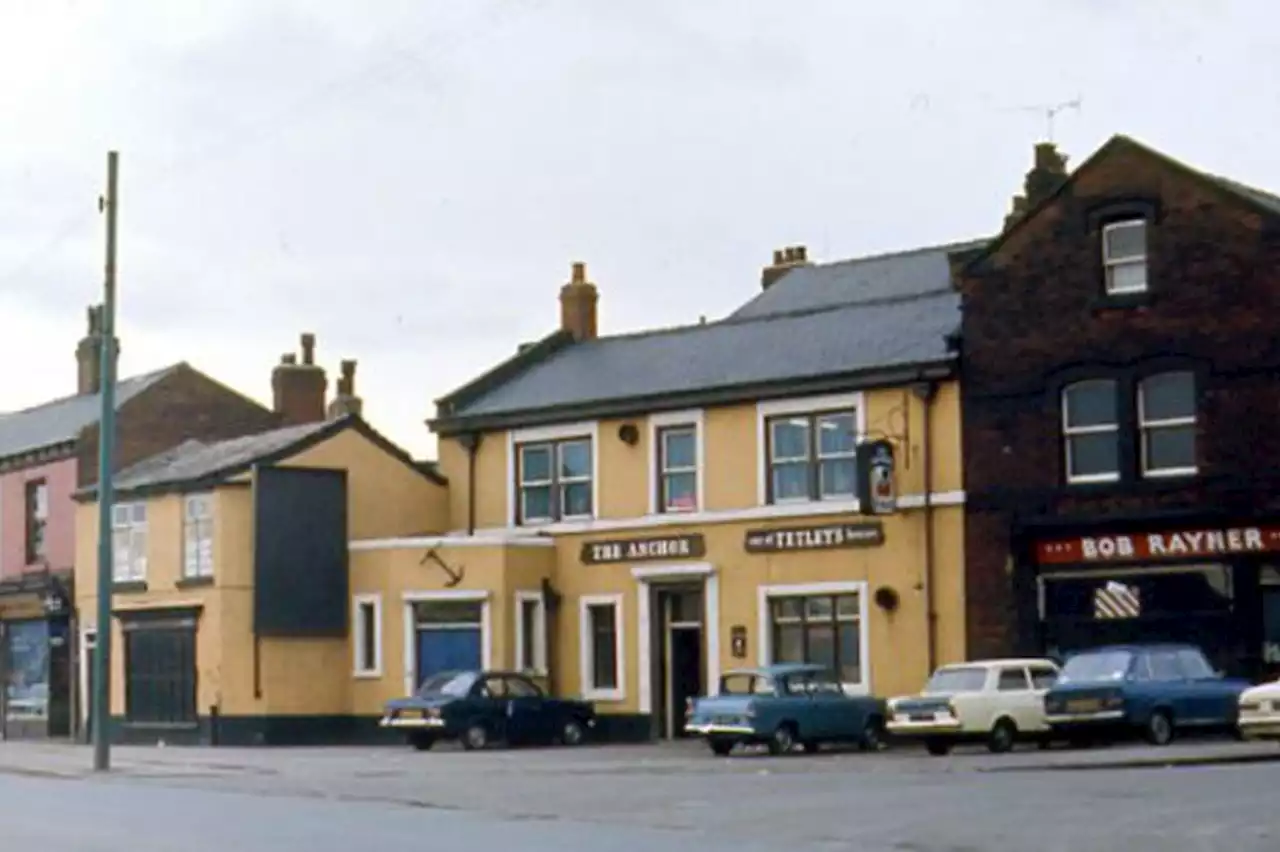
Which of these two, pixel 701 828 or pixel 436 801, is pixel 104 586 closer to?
pixel 436 801

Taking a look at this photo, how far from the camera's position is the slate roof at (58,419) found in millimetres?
60906

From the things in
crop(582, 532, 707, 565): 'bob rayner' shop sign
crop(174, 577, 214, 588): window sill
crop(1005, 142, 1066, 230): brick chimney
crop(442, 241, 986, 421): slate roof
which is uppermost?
crop(1005, 142, 1066, 230): brick chimney

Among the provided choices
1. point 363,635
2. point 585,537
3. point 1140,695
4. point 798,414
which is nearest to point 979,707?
point 1140,695

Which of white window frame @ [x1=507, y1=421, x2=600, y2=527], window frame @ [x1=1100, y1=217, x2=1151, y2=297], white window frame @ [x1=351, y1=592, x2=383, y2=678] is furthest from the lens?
white window frame @ [x1=351, y1=592, x2=383, y2=678]

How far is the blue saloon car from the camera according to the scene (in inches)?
1417

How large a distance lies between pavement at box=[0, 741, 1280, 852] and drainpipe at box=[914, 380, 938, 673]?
3760 mm

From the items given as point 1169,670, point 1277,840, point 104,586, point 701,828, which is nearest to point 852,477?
point 1169,670

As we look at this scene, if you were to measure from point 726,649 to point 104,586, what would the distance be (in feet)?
41.3

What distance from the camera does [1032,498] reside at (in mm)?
42781

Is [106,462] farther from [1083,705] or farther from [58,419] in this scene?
[58,419]

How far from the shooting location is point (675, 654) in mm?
48562

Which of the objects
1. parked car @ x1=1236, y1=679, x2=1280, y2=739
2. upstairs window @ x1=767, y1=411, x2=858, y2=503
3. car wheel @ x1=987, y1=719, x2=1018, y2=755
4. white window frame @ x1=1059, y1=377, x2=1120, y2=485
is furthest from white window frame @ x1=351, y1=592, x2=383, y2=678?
parked car @ x1=1236, y1=679, x2=1280, y2=739

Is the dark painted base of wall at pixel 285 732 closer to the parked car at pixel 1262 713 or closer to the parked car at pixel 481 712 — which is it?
the parked car at pixel 481 712

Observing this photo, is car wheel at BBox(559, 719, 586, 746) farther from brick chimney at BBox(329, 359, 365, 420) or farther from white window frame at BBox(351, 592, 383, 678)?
brick chimney at BBox(329, 359, 365, 420)
